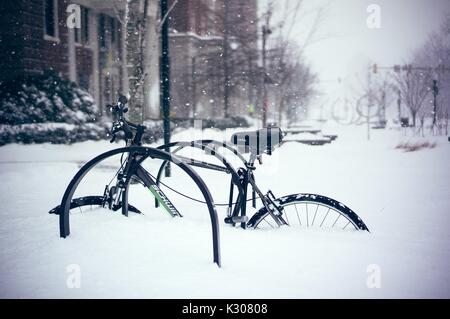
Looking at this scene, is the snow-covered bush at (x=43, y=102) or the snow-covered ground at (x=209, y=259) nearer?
the snow-covered ground at (x=209, y=259)

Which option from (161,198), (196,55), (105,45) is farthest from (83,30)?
(161,198)

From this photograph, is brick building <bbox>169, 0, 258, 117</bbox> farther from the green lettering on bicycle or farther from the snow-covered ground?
the snow-covered ground

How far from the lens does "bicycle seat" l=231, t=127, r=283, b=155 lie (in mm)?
3559

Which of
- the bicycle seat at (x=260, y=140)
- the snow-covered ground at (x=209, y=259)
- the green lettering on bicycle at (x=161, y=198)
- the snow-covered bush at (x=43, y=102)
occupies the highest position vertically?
the snow-covered bush at (x=43, y=102)

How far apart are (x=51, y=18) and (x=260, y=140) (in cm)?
1914

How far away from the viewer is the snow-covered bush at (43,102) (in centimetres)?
1232

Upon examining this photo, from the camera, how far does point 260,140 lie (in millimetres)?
3572

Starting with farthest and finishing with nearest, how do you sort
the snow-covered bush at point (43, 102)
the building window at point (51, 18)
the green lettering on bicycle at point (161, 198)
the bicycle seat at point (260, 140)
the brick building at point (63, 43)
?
the building window at point (51, 18) → the brick building at point (63, 43) → the snow-covered bush at point (43, 102) → the bicycle seat at point (260, 140) → the green lettering on bicycle at point (161, 198)

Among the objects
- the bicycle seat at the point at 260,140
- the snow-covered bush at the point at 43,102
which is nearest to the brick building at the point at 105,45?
the snow-covered bush at the point at 43,102

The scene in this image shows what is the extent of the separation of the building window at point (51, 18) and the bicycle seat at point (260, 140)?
1823 cm

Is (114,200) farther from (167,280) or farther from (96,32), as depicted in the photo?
(96,32)

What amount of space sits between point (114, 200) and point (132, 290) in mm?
1252

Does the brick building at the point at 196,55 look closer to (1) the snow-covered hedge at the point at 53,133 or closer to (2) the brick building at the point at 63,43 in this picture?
(2) the brick building at the point at 63,43
